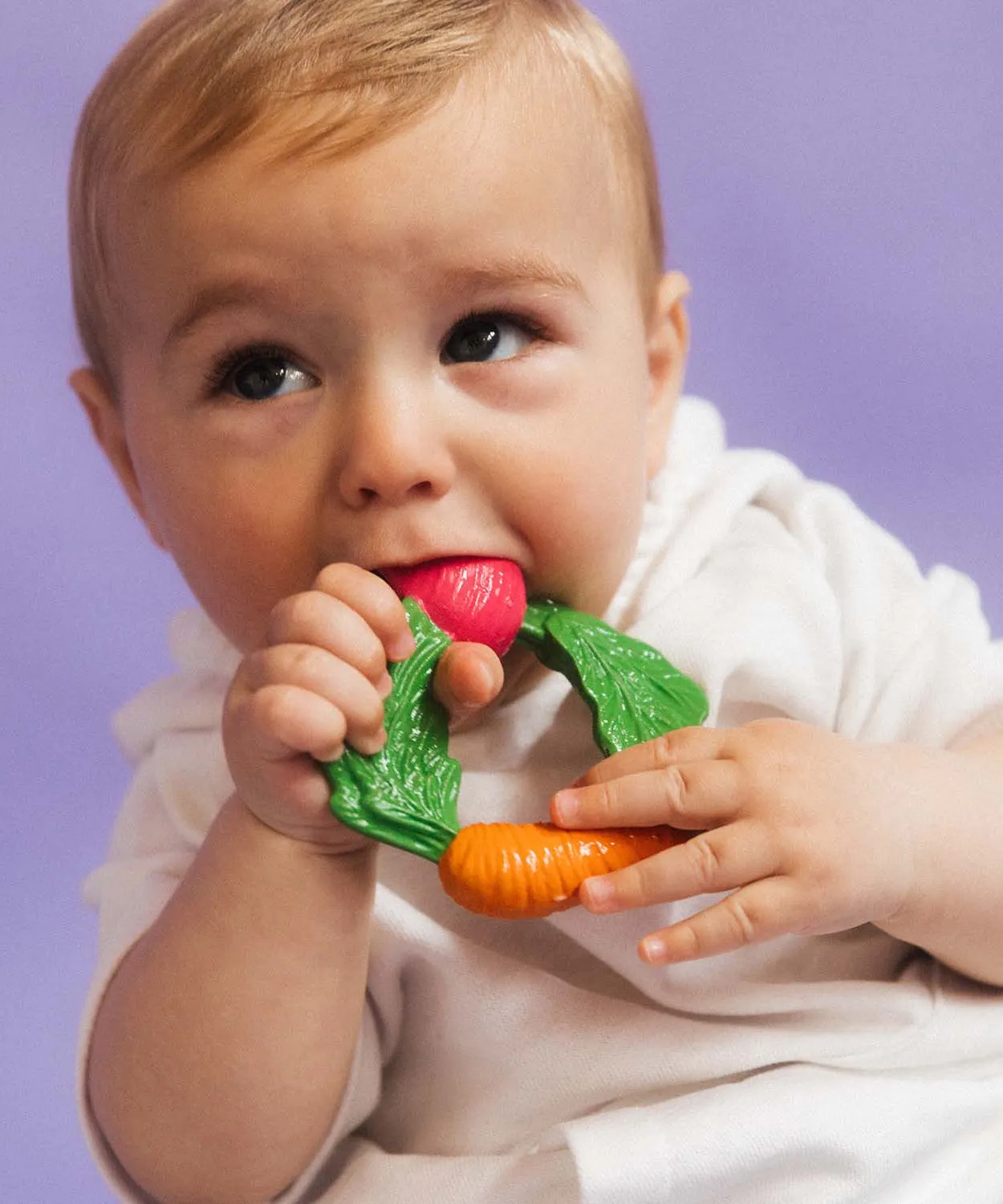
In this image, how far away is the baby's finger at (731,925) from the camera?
779 mm

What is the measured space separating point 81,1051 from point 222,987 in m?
0.14

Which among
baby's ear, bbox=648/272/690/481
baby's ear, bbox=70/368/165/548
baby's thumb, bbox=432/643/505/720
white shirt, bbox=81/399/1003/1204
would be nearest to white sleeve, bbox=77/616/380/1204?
white shirt, bbox=81/399/1003/1204

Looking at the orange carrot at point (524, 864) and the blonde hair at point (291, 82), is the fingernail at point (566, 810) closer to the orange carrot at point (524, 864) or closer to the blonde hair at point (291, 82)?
the orange carrot at point (524, 864)

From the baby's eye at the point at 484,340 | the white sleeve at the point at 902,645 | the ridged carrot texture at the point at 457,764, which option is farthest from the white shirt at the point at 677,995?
the baby's eye at the point at 484,340

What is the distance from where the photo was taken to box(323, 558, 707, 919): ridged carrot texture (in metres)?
0.77

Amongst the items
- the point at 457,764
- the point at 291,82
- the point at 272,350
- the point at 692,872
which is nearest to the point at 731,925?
the point at 692,872

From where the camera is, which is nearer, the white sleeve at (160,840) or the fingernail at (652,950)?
the fingernail at (652,950)

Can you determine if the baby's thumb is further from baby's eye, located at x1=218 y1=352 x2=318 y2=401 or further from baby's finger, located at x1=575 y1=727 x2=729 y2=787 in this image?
baby's eye, located at x1=218 y1=352 x2=318 y2=401

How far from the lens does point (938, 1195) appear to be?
3.10 feet

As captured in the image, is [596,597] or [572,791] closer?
[572,791]

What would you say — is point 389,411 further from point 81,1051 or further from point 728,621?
point 81,1051

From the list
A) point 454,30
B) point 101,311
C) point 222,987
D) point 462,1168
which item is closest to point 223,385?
point 101,311

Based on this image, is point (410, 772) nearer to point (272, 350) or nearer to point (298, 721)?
point (298, 721)

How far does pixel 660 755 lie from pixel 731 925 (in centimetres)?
9
